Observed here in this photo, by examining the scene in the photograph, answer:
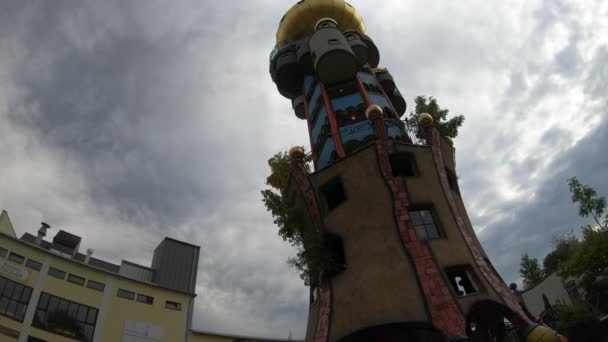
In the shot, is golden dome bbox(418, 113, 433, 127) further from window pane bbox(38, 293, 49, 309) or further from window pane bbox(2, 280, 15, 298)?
window pane bbox(2, 280, 15, 298)

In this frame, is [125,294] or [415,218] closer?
[415,218]

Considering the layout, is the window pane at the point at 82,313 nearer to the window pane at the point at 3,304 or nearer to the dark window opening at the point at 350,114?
the window pane at the point at 3,304

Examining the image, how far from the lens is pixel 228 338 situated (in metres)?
28.9

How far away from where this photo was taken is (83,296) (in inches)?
968

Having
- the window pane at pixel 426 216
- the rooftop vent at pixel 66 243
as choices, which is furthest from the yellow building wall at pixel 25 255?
the window pane at pixel 426 216

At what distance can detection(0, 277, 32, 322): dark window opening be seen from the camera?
864 inches

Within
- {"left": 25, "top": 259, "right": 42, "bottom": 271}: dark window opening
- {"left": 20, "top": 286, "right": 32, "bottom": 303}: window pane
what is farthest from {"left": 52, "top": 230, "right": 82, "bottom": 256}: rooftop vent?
{"left": 20, "top": 286, "right": 32, "bottom": 303}: window pane

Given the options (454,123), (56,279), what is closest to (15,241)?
(56,279)

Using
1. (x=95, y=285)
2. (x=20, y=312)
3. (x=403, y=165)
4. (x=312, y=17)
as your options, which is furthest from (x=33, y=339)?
(x=312, y=17)

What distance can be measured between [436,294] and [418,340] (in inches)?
96.3

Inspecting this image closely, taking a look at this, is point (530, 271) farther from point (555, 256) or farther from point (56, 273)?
point (56, 273)

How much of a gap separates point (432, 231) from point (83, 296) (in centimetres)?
2215

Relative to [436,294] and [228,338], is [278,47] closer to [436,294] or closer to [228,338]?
[436,294]

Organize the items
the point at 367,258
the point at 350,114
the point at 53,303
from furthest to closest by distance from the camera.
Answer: the point at 53,303 → the point at 350,114 → the point at 367,258
